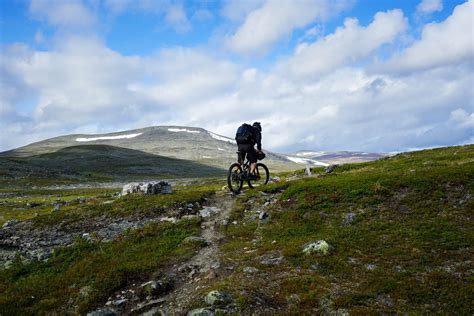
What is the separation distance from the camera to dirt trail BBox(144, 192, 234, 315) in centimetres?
1209

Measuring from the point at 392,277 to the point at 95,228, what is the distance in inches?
650

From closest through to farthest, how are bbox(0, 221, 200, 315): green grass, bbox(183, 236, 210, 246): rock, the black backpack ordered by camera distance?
bbox(0, 221, 200, 315): green grass, bbox(183, 236, 210, 246): rock, the black backpack

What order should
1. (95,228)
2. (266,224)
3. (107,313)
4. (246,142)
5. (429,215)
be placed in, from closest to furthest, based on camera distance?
(107,313) → (429,215) → (266,224) → (95,228) → (246,142)

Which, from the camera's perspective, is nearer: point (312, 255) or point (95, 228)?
point (312, 255)

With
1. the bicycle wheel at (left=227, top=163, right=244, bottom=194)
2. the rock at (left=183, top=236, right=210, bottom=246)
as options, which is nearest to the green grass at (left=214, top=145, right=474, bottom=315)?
the rock at (left=183, top=236, right=210, bottom=246)

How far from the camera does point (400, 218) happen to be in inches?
691

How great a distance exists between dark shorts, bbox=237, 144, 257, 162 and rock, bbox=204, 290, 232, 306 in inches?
534

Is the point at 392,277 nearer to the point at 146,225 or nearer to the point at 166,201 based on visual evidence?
the point at 146,225

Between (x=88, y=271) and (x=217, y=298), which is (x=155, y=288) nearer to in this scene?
(x=217, y=298)

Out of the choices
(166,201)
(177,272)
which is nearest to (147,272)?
(177,272)

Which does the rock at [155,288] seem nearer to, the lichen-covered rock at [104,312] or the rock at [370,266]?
the lichen-covered rock at [104,312]

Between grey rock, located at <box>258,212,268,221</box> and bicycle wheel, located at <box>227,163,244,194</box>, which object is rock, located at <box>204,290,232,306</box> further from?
bicycle wheel, located at <box>227,163,244,194</box>

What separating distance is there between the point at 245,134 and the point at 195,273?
11.4m

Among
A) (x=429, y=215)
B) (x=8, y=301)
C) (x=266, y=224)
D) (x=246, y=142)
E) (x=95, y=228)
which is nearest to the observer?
(x=8, y=301)
